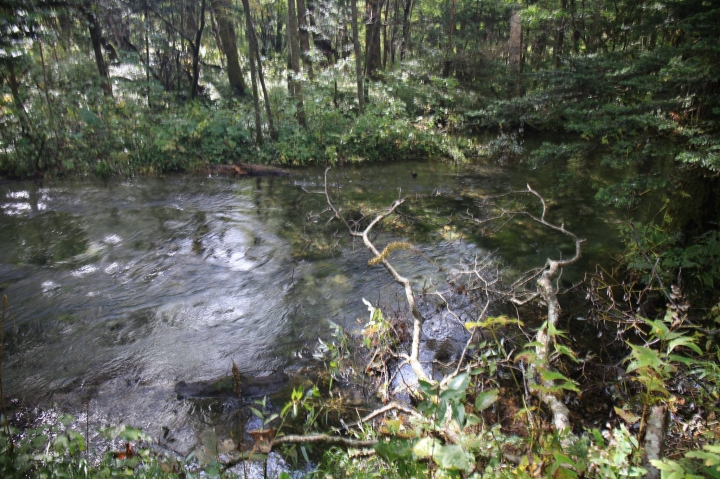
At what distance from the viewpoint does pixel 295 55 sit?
42.9ft

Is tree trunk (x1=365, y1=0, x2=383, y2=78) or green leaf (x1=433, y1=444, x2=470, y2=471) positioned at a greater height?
tree trunk (x1=365, y1=0, x2=383, y2=78)

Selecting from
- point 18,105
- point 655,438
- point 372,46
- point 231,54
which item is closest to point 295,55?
point 231,54

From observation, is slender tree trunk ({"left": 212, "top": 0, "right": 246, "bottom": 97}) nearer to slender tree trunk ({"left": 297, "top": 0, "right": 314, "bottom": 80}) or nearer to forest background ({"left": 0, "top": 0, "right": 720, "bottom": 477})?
forest background ({"left": 0, "top": 0, "right": 720, "bottom": 477})

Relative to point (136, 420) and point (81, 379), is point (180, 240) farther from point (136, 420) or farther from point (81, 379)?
point (136, 420)

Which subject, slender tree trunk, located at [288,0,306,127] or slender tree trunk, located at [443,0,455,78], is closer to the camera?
slender tree trunk, located at [288,0,306,127]

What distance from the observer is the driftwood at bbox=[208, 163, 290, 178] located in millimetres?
11984

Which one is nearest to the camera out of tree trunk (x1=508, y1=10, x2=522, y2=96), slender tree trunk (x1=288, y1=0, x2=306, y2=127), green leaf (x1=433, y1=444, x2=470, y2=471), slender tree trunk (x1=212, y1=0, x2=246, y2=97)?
green leaf (x1=433, y1=444, x2=470, y2=471)

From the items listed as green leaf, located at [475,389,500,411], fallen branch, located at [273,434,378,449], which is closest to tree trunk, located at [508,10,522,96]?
fallen branch, located at [273,434,378,449]

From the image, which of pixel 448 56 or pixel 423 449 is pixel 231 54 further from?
pixel 423 449

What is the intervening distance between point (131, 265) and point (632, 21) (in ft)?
28.5

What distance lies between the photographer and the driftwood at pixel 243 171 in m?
12.0

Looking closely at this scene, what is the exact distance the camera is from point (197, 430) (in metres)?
3.83

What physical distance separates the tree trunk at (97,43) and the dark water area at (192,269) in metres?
4.37

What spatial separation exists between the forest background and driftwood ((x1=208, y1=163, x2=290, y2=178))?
54 centimetres
